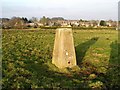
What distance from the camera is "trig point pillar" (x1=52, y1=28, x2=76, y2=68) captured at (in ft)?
48.8

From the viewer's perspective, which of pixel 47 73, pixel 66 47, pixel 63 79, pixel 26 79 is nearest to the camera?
pixel 26 79

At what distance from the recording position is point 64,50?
14.9 metres

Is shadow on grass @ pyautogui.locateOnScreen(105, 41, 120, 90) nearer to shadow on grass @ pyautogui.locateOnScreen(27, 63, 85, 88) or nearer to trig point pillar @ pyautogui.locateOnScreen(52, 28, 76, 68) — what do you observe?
shadow on grass @ pyautogui.locateOnScreen(27, 63, 85, 88)

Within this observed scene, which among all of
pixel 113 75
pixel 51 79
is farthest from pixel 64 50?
pixel 51 79

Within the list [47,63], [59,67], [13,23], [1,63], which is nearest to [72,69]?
[59,67]

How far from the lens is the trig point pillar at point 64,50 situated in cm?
1486

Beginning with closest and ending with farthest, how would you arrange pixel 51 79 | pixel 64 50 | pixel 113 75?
1. pixel 51 79
2. pixel 113 75
3. pixel 64 50

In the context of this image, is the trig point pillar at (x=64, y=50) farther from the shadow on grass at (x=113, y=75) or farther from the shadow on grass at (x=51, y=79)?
the shadow on grass at (x=113, y=75)

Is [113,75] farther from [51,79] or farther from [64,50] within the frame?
[51,79]

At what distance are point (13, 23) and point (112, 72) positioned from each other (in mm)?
84512

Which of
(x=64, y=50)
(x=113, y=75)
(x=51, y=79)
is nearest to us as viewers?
(x=51, y=79)

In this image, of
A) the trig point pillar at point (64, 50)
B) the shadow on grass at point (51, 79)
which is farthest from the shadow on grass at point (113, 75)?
the trig point pillar at point (64, 50)

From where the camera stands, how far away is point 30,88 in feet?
33.1

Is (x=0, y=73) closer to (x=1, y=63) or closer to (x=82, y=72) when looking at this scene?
(x=1, y=63)
